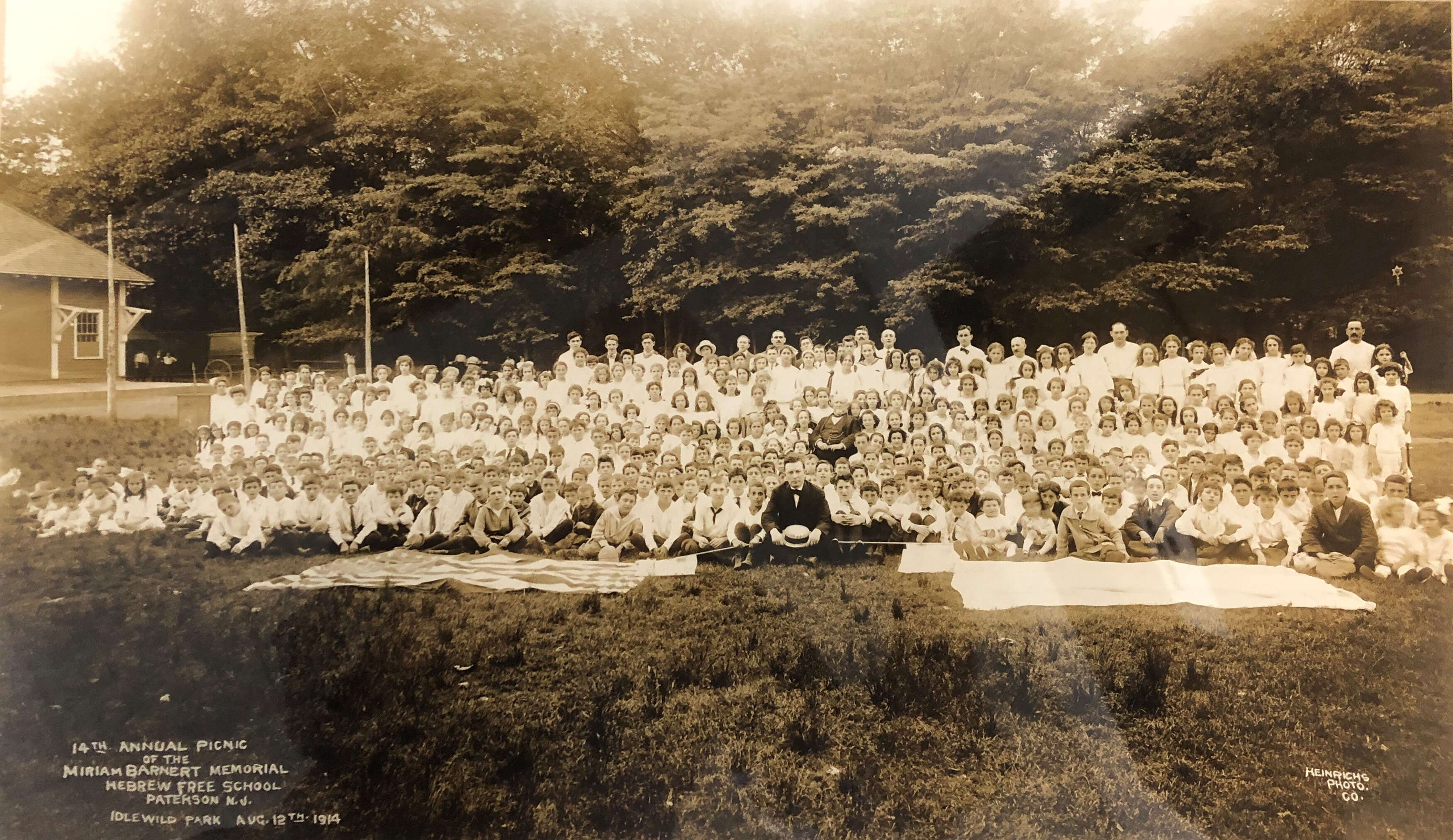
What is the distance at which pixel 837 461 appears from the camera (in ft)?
12.0

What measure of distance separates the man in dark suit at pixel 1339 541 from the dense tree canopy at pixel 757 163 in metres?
0.95

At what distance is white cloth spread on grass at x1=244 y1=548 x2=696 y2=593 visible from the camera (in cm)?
349

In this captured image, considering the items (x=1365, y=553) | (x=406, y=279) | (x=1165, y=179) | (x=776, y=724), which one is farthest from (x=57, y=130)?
(x=1365, y=553)

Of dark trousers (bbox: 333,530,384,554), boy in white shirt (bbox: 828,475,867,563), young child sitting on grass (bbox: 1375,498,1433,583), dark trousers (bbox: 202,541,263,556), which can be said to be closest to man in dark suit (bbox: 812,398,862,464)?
boy in white shirt (bbox: 828,475,867,563)

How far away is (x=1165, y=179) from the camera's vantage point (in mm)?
3604

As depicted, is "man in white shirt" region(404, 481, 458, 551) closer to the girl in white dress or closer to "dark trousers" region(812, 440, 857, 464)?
"dark trousers" region(812, 440, 857, 464)

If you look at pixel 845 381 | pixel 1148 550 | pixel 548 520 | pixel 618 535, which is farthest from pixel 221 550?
pixel 1148 550

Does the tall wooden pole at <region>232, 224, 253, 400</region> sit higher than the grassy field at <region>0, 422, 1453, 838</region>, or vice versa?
the tall wooden pole at <region>232, 224, 253, 400</region>

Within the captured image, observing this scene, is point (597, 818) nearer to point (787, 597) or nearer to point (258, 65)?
point (787, 597)

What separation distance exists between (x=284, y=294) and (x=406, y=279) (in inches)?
22.6

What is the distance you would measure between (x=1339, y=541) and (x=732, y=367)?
122 inches

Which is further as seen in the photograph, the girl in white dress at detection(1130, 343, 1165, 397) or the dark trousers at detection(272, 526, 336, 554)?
the girl in white dress at detection(1130, 343, 1165, 397)

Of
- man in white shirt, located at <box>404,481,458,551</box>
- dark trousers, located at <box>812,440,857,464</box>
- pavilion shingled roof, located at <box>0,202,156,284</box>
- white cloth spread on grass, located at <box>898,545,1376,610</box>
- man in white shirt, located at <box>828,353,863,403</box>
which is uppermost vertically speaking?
pavilion shingled roof, located at <box>0,202,156,284</box>

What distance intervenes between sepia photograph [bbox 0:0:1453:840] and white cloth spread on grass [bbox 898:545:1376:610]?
0.02m
